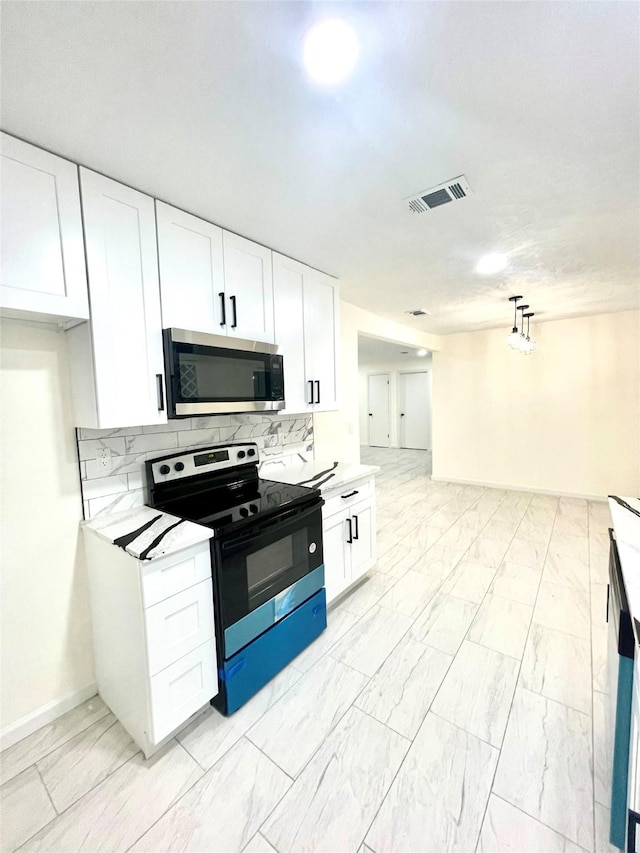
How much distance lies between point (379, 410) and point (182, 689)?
8408 millimetres

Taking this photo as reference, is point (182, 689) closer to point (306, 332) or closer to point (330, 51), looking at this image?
point (306, 332)

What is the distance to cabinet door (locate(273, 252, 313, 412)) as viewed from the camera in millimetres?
2301

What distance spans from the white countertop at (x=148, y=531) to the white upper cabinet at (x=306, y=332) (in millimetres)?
1070

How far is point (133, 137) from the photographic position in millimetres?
1260

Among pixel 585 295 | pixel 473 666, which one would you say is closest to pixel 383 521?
pixel 473 666

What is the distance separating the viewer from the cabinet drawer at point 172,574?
1346 mm

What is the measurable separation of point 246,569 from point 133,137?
1826mm

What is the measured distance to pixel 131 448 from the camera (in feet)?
6.16

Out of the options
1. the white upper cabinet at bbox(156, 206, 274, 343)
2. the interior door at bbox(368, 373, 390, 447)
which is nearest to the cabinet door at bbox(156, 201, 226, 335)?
the white upper cabinet at bbox(156, 206, 274, 343)

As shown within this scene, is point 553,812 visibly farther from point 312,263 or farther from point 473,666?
point 312,263

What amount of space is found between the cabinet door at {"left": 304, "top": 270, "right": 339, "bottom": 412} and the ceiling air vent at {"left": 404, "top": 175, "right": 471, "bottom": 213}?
0.96m

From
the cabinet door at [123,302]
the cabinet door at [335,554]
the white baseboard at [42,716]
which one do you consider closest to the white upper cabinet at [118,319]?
the cabinet door at [123,302]

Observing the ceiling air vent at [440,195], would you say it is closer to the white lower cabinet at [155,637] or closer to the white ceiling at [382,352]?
the white lower cabinet at [155,637]

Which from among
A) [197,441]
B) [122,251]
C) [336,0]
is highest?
[336,0]
